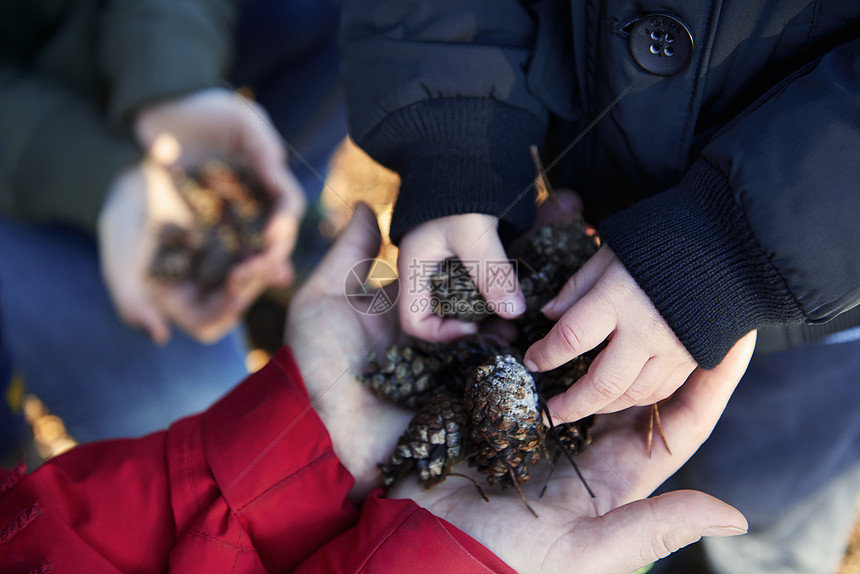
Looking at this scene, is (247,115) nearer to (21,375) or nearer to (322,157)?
(322,157)

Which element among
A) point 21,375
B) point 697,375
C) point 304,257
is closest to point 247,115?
point 304,257

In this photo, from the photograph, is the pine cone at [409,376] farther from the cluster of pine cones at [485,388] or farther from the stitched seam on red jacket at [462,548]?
the stitched seam on red jacket at [462,548]

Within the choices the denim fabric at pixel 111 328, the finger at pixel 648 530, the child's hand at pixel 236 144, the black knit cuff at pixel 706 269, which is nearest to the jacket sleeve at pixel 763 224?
the black knit cuff at pixel 706 269

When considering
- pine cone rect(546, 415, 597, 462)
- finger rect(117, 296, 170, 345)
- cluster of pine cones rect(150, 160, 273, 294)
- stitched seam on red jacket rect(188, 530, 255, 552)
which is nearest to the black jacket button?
pine cone rect(546, 415, 597, 462)

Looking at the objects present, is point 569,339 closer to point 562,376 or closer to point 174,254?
point 562,376

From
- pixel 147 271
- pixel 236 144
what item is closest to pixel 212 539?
pixel 147 271
